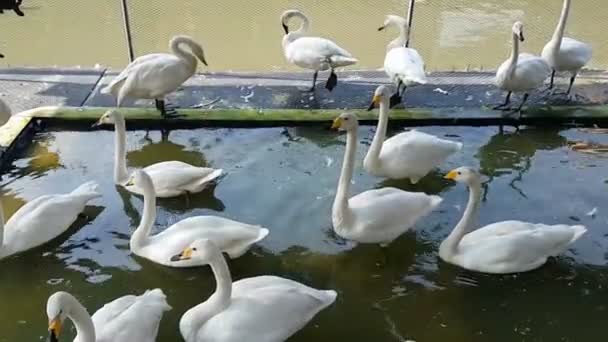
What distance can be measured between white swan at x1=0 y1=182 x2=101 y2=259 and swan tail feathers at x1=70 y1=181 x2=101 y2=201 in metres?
0.03

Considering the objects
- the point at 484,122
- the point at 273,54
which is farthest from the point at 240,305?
the point at 273,54

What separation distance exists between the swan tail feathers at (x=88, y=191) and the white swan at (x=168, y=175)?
8.5 inches

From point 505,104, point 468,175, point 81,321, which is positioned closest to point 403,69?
point 505,104

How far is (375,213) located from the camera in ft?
15.0

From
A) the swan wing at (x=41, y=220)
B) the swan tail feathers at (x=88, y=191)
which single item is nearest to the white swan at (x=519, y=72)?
the swan tail feathers at (x=88, y=191)

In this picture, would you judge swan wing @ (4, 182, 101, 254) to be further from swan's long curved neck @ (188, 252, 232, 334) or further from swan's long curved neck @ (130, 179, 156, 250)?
swan's long curved neck @ (188, 252, 232, 334)

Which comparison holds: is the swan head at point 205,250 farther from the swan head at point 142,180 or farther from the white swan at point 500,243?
the white swan at point 500,243

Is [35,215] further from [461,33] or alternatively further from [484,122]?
[461,33]

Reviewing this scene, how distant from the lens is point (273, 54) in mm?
10414

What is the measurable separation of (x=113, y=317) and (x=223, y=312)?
56cm

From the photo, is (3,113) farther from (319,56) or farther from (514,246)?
(514,246)

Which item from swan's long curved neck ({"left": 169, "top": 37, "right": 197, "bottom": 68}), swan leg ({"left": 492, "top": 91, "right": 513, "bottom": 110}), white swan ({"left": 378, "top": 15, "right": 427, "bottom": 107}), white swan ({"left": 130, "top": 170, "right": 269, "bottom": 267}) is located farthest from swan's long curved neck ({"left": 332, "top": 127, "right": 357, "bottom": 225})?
swan leg ({"left": 492, "top": 91, "right": 513, "bottom": 110})

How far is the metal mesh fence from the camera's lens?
10.2 meters

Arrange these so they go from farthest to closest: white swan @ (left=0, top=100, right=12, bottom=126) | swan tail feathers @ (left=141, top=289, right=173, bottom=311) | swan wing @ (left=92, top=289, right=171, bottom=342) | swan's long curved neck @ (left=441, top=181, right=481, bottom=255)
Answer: white swan @ (left=0, top=100, right=12, bottom=126), swan's long curved neck @ (left=441, top=181, right=481, bottom=255), swan tail feathers @ (left=141, top=289, right=173, bottom=311), swan wing @ (left=92, top=289, right=171, bottom=342)
